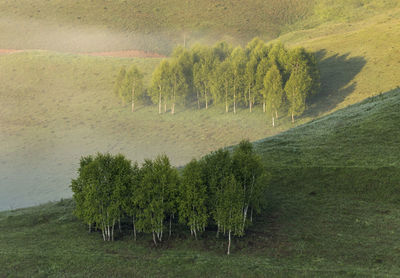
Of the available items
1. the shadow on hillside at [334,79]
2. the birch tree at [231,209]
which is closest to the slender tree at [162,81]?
the shadow on hillside at [334,79]

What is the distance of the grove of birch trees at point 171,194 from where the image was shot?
1422 inches

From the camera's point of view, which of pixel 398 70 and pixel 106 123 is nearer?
pixel 398 70

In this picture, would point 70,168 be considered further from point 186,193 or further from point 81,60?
point 81,60

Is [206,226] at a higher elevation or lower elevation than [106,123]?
lower

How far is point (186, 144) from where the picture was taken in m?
102

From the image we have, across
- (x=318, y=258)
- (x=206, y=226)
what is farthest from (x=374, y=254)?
(x=206, y=226)

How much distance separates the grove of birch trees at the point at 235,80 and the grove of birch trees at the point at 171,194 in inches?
2654

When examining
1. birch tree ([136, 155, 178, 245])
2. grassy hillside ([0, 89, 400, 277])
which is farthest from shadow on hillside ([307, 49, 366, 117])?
birch tree ([136, 155, 178, 245])

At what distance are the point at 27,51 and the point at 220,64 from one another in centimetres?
10416

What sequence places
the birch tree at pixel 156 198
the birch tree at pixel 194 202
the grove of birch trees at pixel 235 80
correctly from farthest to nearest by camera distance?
the grove of birch trees at pixel 235 80, the birch tree at pixel 194 202, the birch tree at pixel 156 198

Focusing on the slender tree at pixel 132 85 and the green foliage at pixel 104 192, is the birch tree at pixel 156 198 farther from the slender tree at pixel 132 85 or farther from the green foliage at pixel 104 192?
the slender tree at pixel 132 85

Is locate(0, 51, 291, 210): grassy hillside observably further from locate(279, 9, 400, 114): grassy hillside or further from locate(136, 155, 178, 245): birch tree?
locate(136, 155, 178, 245): birch tree

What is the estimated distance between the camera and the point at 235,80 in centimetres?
11362

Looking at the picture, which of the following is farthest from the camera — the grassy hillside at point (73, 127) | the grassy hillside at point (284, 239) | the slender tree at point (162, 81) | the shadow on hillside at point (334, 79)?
the slender tree at point (162, 81)
